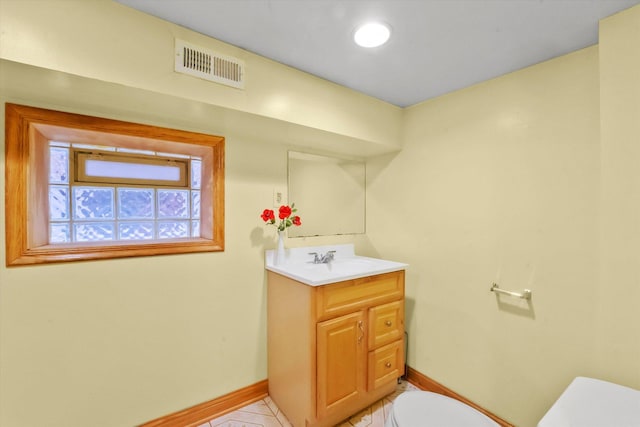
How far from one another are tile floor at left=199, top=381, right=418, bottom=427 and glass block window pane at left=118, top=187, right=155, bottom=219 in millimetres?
1311

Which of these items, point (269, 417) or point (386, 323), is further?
point (386, 323)

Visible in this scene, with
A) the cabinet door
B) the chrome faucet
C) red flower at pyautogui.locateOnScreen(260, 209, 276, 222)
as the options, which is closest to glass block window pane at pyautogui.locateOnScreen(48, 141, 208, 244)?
red flower at pyautogui.locateOnScreen(260, 209, 276, 222)

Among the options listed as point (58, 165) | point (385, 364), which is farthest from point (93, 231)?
point (385, 364)

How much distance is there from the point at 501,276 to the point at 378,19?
151 centimetres

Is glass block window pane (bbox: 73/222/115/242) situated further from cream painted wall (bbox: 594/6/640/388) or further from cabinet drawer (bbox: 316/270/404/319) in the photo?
cream painted wall (bbox: 594/6/640/388)

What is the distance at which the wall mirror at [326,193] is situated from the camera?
2080mm

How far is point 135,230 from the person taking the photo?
1.71 meters

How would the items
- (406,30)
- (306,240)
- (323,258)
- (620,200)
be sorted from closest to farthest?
1. (620,200)
2. (406,30)
3. (323,258)
4. (306,240)

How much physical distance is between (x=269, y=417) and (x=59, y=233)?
1594 millimetres

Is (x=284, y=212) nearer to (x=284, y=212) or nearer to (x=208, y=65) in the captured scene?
(x=284, y=212)

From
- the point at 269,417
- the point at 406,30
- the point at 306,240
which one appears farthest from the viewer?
the point at 306,240

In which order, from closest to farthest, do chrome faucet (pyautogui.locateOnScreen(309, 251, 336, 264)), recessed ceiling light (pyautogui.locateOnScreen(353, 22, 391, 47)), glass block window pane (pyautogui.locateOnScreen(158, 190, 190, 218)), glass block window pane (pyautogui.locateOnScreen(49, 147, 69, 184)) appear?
recessed ceiling light (pyautogui.locateOnScreen(353, 22, 391, 47)), glass block window pane (pyautogui.locateOnScreen(49, 147, 69, 184)), glass block window pane (pyautogui.locateOnScreen(158, 190, 190, 218)), chrome faucet (pyautogui.locateOnScreen(309, 251, 336, 264))

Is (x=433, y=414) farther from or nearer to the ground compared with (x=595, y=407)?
nearer to the ground

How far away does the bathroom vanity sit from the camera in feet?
4.91
